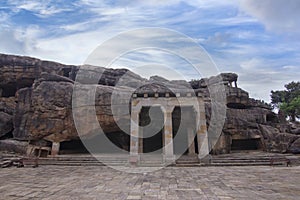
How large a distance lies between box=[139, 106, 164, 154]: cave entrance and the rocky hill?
1817 mm

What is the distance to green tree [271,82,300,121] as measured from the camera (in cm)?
2994

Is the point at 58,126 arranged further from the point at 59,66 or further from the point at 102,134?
the point at 59,66

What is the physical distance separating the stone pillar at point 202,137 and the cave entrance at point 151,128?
395 cm

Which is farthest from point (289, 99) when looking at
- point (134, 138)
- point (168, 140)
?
point (134, 138)

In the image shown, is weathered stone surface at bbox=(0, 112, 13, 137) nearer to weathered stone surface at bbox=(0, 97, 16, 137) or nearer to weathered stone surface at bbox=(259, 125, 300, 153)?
weathered stone surface at bbox=(0, 97, 16, 137)

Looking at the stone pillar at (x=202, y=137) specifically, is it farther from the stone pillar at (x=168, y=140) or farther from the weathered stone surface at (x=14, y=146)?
the weathered stone surface at (x=14, y=146)

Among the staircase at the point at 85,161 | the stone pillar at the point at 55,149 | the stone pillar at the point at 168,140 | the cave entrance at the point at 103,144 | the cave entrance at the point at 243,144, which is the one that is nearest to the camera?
the staircase at the point at 85,161

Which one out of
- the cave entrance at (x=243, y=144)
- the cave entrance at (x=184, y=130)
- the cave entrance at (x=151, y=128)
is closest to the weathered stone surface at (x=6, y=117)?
the cave entrance at (x=151, y=128)

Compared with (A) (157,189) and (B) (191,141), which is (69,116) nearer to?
(B) (191,141)

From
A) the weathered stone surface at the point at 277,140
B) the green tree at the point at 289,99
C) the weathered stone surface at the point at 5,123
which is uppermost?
the green tree at the point at 289,99

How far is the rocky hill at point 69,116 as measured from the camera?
17.5 m

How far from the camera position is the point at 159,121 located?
19.3m

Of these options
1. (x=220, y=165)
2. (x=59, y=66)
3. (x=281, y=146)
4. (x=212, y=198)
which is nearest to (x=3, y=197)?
(x=212, y=198)

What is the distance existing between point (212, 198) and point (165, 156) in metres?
8.41
